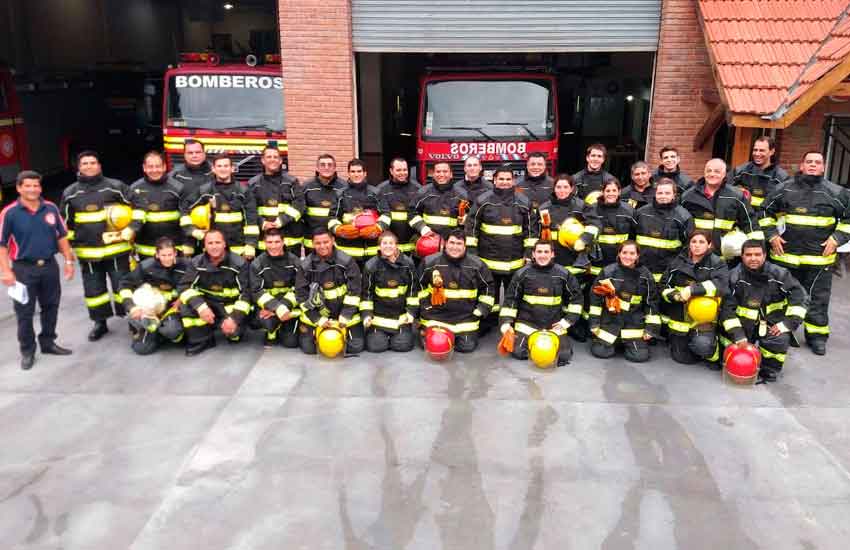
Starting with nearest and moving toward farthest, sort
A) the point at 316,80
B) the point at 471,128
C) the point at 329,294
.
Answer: the point at 329,294 → the point at 471,128 → the point at 316,80

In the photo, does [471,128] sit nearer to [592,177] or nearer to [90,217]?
[592,177]

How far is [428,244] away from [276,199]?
1750 millimetres

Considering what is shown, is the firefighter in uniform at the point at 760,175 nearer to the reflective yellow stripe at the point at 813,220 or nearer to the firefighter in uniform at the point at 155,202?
the reflective yellow stripe at the point at 813,220

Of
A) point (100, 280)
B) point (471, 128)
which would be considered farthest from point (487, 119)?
point (100, 280)

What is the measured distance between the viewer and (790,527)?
164 inches

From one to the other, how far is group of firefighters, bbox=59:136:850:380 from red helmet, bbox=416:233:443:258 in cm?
2

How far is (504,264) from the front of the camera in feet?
23.2

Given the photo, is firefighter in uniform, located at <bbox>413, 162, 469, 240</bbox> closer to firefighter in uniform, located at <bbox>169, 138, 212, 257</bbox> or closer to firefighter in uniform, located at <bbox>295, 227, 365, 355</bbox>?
firefighter in uniform, located at <bbox>295, 227, 365, 355</bbox>

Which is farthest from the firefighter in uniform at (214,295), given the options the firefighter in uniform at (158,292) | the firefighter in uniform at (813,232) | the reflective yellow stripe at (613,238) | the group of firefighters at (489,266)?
the firefighter in uniform at (813,232)

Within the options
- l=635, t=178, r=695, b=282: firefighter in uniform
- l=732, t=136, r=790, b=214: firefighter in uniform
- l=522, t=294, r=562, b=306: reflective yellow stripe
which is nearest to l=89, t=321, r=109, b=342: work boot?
l=522, t=294, r=562, b=306: reflective yellow stripe

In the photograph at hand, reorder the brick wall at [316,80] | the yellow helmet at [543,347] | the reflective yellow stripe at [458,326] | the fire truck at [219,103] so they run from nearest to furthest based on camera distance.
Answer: the yellow helmet at [543,347] → the reflective yellow stripe at [458,326] → the brick wall at [316,80] → the fire truck at [219,103]

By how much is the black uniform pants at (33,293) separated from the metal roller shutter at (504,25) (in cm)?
520

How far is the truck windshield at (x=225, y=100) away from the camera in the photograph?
33.9 feet

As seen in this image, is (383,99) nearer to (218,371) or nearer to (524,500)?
(218,371)
